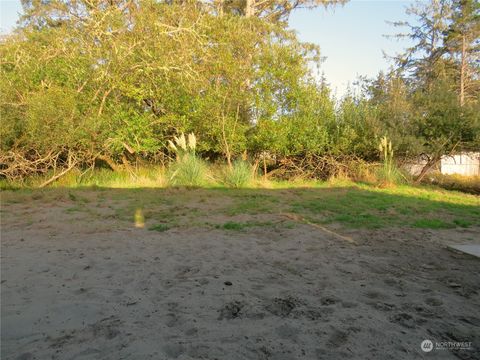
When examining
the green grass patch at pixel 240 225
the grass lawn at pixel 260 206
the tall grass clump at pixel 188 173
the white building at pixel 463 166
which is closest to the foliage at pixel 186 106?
the tall grass clump at pixel 188 173

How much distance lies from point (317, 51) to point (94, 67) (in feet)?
45.0

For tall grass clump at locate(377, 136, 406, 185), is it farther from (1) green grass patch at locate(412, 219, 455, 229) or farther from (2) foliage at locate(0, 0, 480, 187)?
(1) green grass patch at locate(412, 219, 455, 229)

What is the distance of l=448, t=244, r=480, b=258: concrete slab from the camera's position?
4410mm

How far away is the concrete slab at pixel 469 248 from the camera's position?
Answer: 4.41 m

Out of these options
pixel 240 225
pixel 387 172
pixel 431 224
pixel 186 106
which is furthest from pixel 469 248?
pixel 186 106

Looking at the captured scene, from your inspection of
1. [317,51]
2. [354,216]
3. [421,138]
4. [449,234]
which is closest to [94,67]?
[354,216]

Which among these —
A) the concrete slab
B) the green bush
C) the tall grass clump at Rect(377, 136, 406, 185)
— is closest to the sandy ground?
the concrete slab

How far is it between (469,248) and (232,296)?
3.45 m

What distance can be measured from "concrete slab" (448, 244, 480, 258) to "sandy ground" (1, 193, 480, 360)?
0.43ft

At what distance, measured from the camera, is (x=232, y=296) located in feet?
10.1

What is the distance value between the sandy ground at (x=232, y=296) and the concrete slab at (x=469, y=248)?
0.13 m

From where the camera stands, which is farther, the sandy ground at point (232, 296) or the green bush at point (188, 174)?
the green bush at point (188, 174)

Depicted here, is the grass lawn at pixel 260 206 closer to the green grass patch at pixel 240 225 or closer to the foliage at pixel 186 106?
the green grass patch at pixel 240 225

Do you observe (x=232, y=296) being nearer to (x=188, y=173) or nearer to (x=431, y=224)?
(x=431, y=224)
